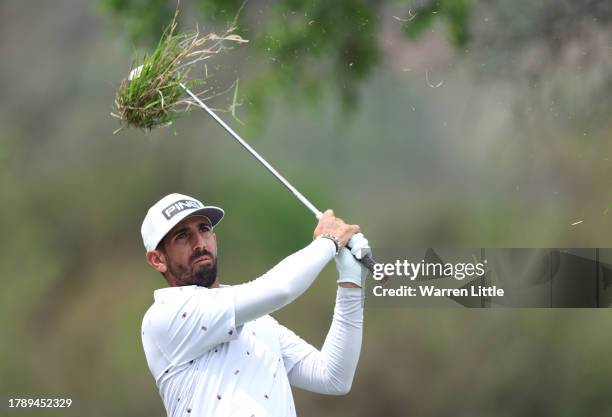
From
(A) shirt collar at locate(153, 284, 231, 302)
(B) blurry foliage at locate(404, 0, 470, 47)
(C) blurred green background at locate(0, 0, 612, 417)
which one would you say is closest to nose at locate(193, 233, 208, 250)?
(A) shirt collar at locate(153, 284, 231, 302)

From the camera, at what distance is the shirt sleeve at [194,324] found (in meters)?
2.44

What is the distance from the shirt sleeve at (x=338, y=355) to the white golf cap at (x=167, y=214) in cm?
45

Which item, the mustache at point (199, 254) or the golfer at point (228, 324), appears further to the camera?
the mustache at point (199, 254)

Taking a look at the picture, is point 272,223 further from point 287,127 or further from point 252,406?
Answer: point 252,406

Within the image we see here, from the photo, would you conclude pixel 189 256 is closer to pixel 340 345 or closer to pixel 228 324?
pixel 228 324

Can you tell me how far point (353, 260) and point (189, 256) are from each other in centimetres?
44

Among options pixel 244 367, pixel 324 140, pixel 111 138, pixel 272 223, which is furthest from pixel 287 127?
pixel 244 367

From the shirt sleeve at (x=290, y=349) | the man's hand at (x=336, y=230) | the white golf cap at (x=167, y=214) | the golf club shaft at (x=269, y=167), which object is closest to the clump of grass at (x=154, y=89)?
the golf club shaft at (x=269, y=167)

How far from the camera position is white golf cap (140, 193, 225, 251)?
2593 mm

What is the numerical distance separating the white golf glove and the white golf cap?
1.26 feet

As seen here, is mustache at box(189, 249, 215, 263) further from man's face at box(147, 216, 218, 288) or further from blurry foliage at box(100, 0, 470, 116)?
blurry foliage at box(100, 0, 470, 116)

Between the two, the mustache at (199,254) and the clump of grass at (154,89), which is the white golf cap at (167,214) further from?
the clump of grass at (154,89)

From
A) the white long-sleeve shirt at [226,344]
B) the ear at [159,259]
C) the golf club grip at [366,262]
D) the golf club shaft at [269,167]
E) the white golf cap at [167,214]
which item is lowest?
the white long-sleeve shirt at [226,344]

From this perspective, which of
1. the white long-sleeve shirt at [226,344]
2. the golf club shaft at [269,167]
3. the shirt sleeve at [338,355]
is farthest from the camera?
the golf club shaft at [269,167]
